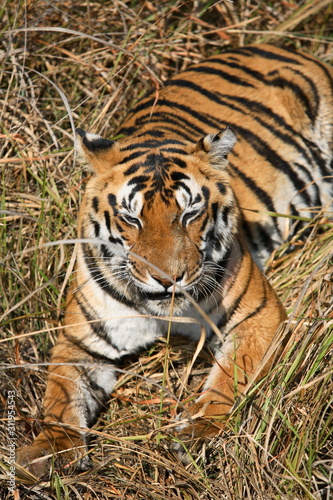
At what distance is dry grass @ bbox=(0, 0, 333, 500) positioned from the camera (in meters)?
2.01

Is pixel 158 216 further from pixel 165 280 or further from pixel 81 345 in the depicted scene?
pixel 81 345

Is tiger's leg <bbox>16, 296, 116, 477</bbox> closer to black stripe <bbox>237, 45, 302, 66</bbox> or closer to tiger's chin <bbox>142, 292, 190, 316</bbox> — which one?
tiger's chin <bbox>142, 292, 190, 316</bbox>

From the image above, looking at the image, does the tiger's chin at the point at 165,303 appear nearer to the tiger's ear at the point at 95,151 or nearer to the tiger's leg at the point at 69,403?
the tiger's leg at the point at 69,403

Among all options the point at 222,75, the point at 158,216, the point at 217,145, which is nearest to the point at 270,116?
the point at 222,75

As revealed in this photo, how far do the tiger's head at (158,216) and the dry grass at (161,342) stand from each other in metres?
0.19

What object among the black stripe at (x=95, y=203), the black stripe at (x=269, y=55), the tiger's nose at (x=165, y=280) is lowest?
the tiger's nose at (x=165, y=280)

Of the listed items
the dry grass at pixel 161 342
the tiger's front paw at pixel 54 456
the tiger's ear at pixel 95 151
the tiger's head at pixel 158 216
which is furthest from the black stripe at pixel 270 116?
the tiger's front paw at pixel 54 456

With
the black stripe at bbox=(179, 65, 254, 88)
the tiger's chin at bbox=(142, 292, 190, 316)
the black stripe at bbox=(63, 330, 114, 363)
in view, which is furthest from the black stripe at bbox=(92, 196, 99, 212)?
the black stripe at bbox=(179, 65, 254, 88)

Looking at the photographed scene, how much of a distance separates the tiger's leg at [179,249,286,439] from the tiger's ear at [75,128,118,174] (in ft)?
2.08

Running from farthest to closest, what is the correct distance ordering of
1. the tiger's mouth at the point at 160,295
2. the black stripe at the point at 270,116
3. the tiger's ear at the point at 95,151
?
the black stripe at the point at 270,116 < the tiger's ear at the point at 95,151 < the tiger's mouth at the point at 160,295

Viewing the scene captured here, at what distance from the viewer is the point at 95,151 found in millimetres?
2254

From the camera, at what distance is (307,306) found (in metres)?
2.49

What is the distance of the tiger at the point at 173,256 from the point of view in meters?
2.11

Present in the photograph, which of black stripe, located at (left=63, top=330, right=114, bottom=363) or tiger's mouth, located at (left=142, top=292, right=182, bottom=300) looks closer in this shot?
tiger's mouth, located at (left=142, top=292, right=182, bottom=300)
